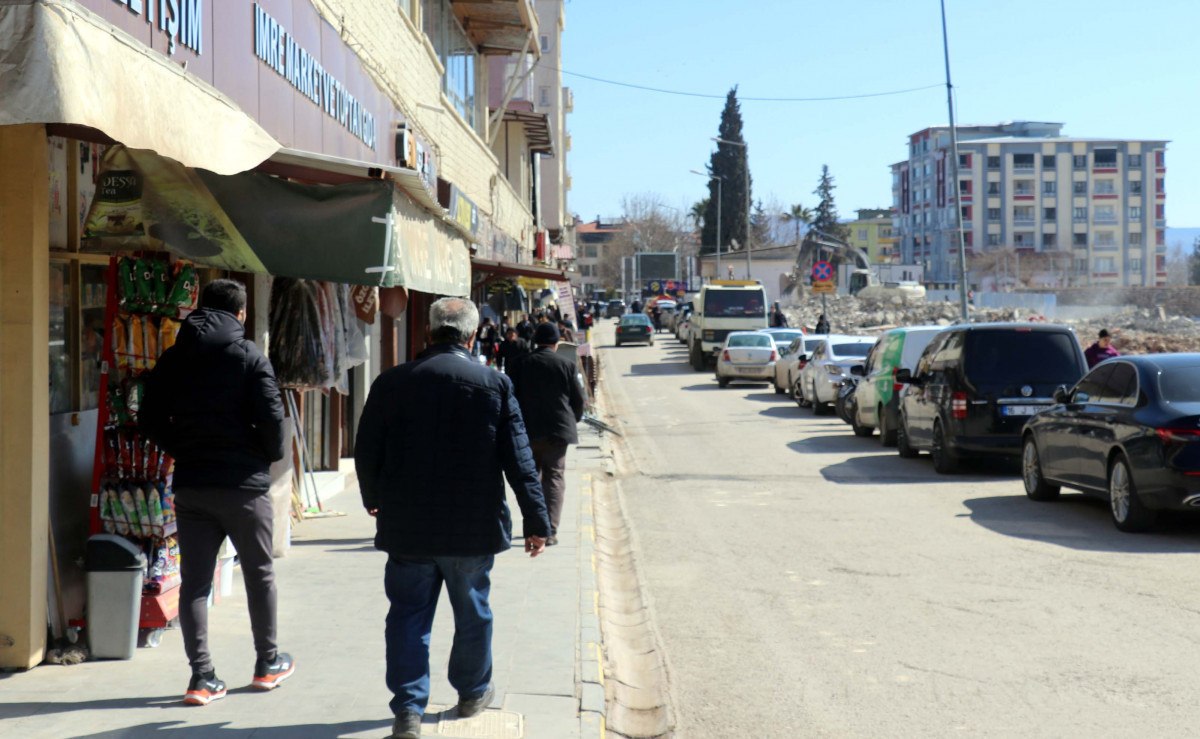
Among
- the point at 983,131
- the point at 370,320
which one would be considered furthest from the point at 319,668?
the point at 983,131

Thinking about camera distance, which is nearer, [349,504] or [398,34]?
[349,504]

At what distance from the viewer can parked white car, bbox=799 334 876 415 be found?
27047mm

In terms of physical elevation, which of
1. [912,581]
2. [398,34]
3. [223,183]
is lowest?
[912,581]

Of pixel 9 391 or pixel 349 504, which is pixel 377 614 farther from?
pixel 349 504

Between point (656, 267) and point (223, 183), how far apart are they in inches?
3435

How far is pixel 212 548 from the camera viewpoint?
619 centimetres

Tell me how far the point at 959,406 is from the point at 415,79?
28.9 feet

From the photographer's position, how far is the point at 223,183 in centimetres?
819

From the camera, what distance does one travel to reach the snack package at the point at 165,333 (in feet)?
24.6

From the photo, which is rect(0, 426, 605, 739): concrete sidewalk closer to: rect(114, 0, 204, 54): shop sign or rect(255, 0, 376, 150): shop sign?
rect(114, 0, 204, 54): shop sign

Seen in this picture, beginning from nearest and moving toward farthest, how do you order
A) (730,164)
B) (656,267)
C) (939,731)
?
1. (939,731)
2. (656,267)
3. (730,164)

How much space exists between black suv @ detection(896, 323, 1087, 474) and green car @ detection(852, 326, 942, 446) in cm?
311

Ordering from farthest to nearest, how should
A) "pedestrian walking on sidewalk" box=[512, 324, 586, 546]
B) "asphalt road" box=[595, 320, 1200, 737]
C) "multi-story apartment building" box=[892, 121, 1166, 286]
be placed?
"multi-story apartment building" box=[892, 121, 1166, 286] < "pedestrian walking on sidewalk" box=[512, 324, 586, 546] < "asphalt road" box=[595, 320, 1200, 737]

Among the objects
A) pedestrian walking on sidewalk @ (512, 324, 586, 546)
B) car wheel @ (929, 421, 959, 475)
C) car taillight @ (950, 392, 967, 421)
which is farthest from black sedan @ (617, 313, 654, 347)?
pedestrian walking on sidewalk @ (512, 324, 586, 546)
